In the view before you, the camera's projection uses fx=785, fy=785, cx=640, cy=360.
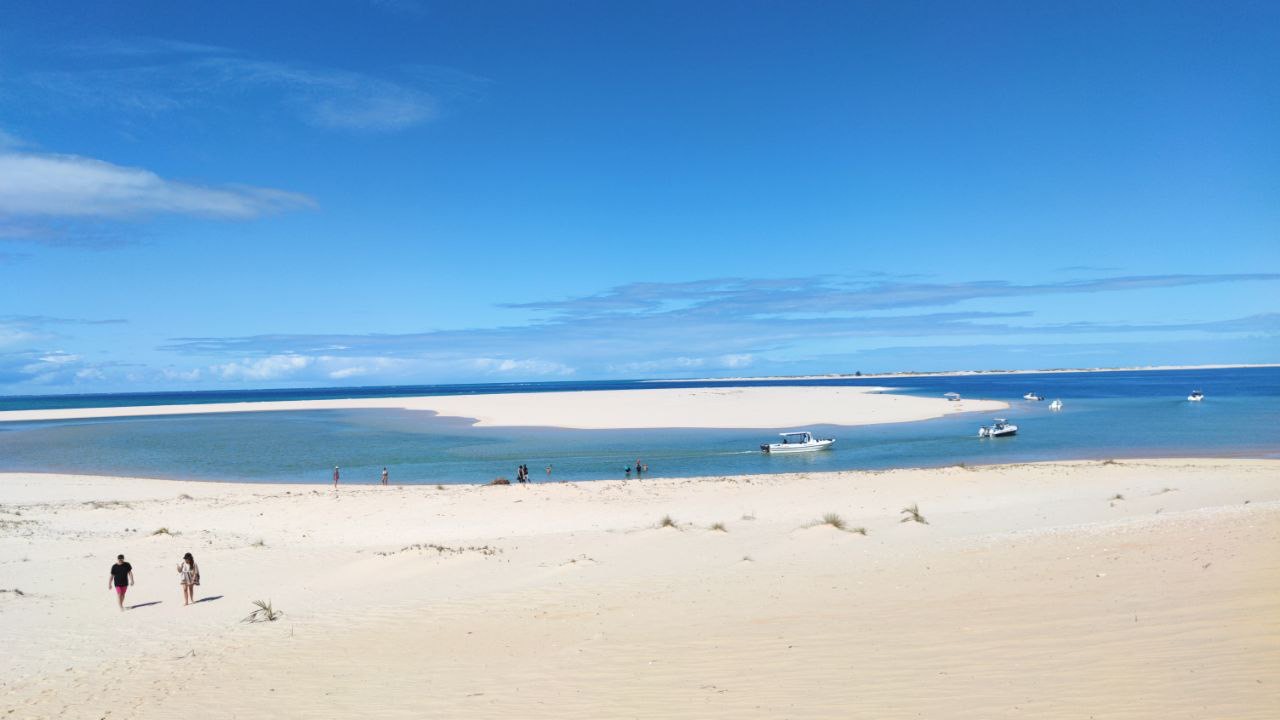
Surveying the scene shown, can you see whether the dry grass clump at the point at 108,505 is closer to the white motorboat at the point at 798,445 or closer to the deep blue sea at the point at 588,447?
the deep blue sea at the point at 588,447

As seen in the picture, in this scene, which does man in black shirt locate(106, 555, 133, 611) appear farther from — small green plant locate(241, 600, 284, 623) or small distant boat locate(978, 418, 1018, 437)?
small distant boat locate(978, 418, 1018, 437)

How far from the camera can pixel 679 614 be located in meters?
11.8

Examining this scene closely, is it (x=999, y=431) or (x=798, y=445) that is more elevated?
(x=798, y=445)

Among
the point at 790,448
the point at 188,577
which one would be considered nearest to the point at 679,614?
the point at 188,577

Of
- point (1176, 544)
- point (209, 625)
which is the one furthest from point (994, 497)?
point (209, 625)

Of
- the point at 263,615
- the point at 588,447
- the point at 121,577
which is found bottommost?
the point at 263,615

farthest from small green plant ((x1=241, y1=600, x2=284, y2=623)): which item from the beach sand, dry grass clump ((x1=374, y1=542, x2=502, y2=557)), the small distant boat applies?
the small distant boat

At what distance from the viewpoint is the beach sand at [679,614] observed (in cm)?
782

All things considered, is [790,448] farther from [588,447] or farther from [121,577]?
[121,577]

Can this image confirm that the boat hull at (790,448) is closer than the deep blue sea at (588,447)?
No

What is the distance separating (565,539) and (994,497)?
14.0 meters

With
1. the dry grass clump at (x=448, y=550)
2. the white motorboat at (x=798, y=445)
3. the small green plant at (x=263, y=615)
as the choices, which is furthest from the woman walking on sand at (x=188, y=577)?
the white motorboat at (x=798, y=445)

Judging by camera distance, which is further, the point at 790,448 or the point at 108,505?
the point at 790,448

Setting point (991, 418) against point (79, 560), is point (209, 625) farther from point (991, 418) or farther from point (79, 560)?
point (991, 418)
